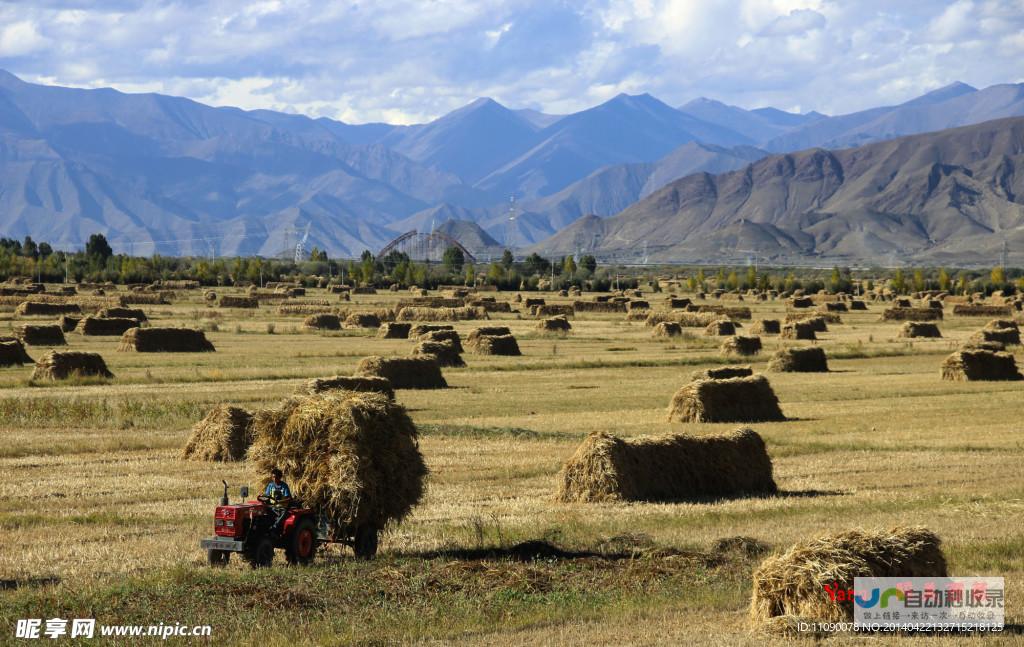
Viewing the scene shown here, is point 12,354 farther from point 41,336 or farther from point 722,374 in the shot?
point 722,374

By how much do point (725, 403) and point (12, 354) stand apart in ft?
85.7

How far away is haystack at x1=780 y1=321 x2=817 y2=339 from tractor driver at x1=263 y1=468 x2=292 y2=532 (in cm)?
5627

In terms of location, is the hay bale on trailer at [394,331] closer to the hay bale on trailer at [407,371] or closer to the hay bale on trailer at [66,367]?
the hay bale on trailer at [407,371]

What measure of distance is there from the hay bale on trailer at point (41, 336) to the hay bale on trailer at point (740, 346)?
27.5 m

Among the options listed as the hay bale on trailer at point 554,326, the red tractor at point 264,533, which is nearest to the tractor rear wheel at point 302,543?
the red tractor at point 264,533

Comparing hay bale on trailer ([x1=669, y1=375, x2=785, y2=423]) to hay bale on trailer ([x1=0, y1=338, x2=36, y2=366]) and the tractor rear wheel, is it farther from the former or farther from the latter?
hay bale on trailer ([x1=0, y1=338, x2=36, y2=366])

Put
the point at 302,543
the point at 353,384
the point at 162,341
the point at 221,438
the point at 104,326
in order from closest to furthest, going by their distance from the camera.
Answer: the point at 302,543
the point at 221,438
the point at 353,384
the point at 162,341
the point at 104,326

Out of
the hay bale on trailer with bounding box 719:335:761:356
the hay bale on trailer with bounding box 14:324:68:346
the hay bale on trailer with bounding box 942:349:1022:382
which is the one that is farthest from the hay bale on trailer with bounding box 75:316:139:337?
the hay bale on trailer with bounding box 942:349:1022:382

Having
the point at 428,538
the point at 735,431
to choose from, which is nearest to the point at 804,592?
the point at 428,538

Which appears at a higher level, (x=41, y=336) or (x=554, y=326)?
(x=554, y=326)

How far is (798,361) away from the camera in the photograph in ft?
164

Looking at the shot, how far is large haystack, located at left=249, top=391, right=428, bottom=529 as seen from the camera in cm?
1537

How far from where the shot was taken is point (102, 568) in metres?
14.8

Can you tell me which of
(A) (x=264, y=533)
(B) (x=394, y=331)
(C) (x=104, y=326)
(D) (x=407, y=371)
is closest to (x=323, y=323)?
(B) (x=394, y=331)
